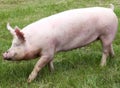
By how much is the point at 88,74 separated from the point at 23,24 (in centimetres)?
285

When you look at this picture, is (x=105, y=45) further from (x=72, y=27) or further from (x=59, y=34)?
(x=59, y=34)

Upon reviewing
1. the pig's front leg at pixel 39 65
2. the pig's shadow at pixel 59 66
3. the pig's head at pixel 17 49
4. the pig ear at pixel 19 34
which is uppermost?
the pig ear at pixel 19 34

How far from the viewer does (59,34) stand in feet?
14.8

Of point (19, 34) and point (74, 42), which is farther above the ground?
point (19, 34)

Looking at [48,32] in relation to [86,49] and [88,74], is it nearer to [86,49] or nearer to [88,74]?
[88,74]

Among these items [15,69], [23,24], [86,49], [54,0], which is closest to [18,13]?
[23,24]

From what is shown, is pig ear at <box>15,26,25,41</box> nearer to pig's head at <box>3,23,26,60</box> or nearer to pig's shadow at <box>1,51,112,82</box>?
pig's head at <box>3,23,26,60</box>

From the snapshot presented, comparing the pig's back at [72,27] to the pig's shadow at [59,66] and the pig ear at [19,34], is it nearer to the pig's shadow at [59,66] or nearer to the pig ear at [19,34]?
the pig ear at [19,34]

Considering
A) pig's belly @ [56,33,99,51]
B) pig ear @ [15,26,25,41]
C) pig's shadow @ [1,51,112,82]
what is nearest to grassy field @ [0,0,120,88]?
→ pig's shadow @ [1,51,112,82]

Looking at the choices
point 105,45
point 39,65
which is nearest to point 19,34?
point 39,65

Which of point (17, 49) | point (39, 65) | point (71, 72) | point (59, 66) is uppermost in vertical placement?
point (17, 49)

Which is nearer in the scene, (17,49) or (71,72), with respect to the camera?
(17,49)

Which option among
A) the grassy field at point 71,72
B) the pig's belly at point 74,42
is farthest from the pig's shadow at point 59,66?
the pig's belly at point 74,42

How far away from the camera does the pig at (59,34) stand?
4391 mm
